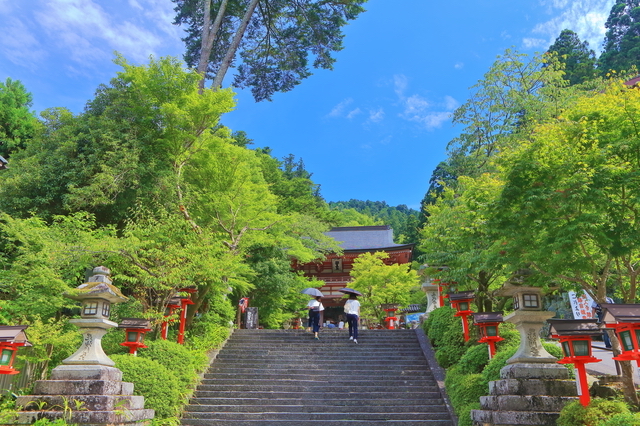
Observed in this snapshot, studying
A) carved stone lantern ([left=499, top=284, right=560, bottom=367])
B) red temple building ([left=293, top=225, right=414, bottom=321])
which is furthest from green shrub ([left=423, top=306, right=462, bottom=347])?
red temple building ([left=293, top=225, right=414, bottom=321])

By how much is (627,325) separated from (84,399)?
23.6 ft

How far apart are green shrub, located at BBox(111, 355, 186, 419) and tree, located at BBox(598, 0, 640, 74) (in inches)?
1437

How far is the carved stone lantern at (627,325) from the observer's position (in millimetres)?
4672

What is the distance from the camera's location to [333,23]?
18.5 metres

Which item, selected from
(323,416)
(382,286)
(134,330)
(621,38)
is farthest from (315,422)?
(621,38)

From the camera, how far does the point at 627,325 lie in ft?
15.6

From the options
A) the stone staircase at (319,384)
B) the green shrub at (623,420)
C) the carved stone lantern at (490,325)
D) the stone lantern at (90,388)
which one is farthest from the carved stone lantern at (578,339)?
the stone lantern at (90,388)

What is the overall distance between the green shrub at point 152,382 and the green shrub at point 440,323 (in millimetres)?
6511

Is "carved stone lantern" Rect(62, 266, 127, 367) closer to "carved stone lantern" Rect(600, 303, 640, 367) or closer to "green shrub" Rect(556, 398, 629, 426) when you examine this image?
"green shrub" Rect(556, 398, 629, 426)

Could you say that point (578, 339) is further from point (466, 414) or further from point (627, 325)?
point (466, 414)


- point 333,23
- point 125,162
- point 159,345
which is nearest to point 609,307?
point 159,345

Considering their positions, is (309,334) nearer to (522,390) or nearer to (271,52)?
(522,390)

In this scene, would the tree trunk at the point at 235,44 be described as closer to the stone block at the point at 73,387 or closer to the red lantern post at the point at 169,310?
the red lantern post at the point at 169,310

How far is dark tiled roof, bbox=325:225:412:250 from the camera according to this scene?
29.7m
